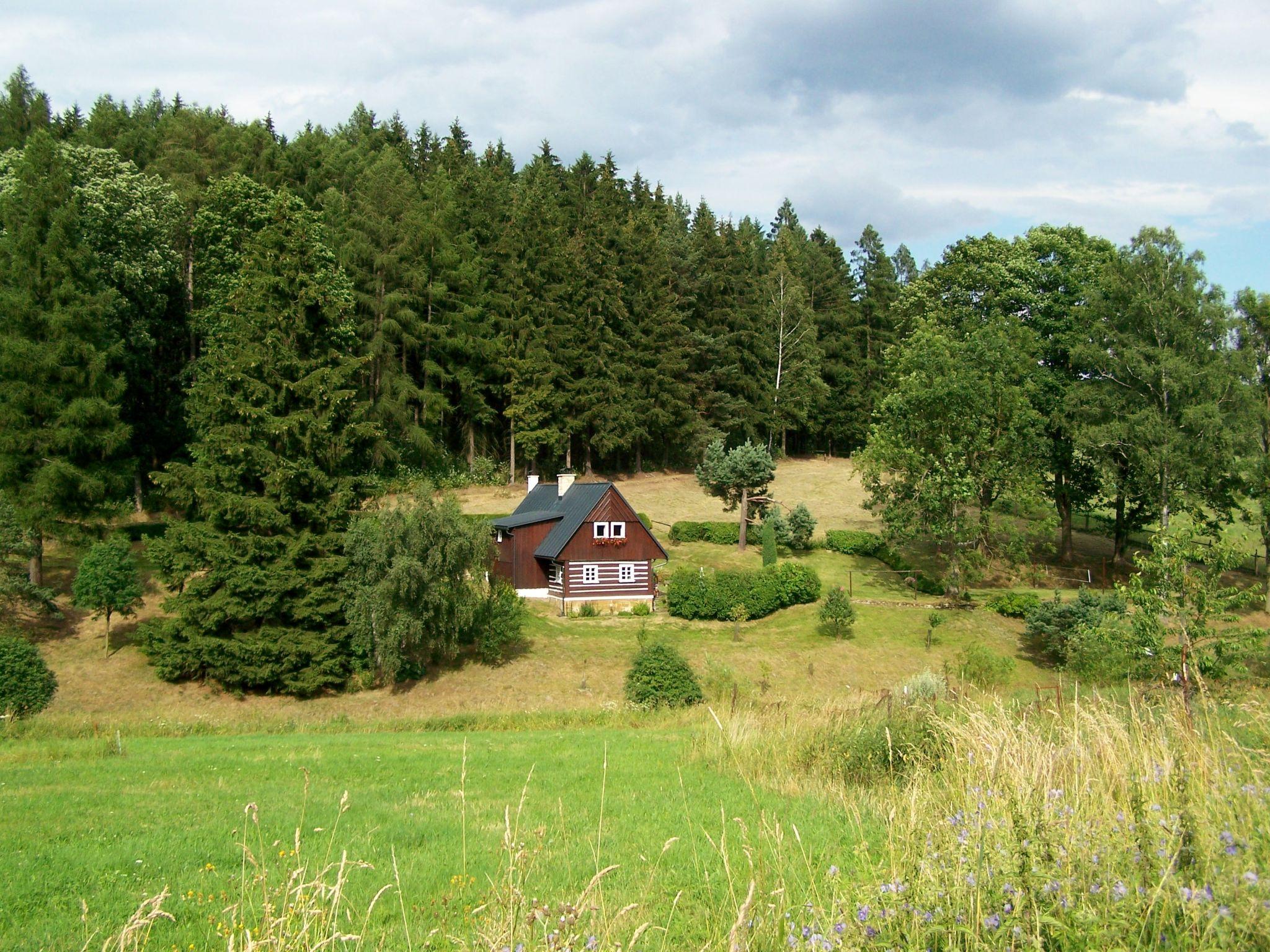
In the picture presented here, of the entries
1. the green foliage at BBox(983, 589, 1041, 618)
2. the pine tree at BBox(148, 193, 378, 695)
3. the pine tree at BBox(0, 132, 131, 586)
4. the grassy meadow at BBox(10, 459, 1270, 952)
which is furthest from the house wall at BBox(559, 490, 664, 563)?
the pine tree at BBox(0, 132, 131, 586)

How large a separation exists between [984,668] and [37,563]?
3513 centimetres

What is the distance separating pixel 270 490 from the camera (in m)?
29.5

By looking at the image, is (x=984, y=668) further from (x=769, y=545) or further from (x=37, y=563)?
(x=37, y=563)

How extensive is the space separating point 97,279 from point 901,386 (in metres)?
38.0

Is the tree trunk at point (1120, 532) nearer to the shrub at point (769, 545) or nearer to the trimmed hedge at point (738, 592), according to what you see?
the trimmed hedge at point (738, 592)

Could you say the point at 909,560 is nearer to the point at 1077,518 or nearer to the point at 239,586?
the point at 1077,518

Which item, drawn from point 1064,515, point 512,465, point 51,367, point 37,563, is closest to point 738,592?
point 1064,515

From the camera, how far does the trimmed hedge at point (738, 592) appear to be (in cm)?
3797

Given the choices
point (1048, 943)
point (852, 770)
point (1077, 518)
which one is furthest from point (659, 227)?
point (1048, 943)

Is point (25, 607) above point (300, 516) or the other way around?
the other way around

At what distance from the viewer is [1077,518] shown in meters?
53.5

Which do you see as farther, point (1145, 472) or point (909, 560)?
point (909, 560)

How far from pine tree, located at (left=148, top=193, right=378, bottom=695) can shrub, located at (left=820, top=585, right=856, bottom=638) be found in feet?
62.0

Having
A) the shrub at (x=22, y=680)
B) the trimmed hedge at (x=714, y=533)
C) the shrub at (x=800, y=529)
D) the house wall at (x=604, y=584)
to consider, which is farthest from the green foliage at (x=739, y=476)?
the shrub at (x=22, y=680)
